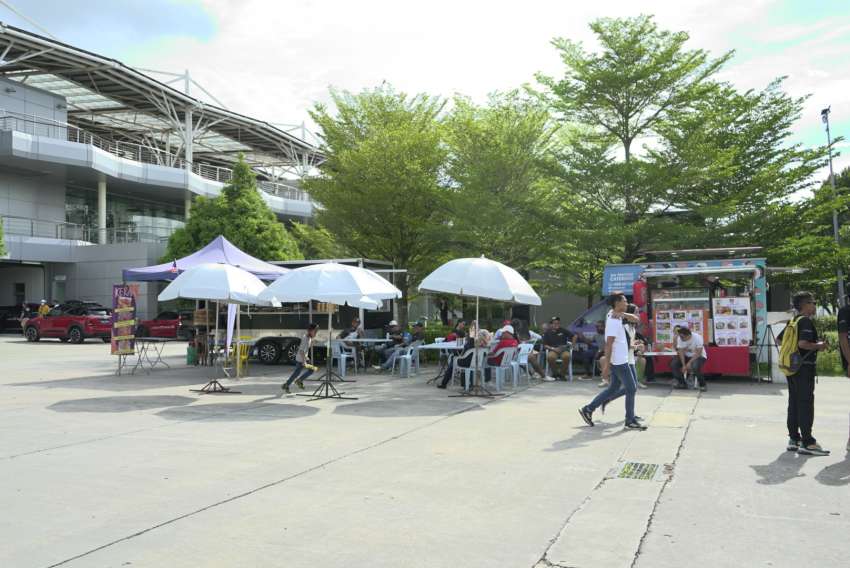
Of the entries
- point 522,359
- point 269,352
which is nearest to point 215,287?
point 522,359

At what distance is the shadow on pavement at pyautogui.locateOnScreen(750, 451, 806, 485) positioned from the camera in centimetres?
646

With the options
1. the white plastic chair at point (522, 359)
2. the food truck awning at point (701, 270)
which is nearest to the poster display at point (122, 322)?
the white plastic chair at point (522, 359)

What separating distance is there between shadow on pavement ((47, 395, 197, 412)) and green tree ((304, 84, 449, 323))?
11048 millimetres

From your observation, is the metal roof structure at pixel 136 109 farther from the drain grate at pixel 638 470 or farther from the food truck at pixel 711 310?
A: the drain grate at pixel 638 470

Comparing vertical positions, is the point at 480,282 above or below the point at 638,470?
above

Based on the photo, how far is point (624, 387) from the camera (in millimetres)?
9156

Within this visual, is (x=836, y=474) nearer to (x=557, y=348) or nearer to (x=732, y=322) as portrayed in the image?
(x=732, y=322)

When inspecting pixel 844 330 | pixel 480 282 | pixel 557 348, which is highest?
pixel 480 282

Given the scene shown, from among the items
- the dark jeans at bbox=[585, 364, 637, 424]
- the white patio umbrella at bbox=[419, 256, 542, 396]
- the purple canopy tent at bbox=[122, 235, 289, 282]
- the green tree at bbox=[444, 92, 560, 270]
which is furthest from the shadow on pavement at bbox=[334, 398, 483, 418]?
the green tree at bbox=[444, 92, 560, 270]

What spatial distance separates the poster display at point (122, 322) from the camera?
1619cm

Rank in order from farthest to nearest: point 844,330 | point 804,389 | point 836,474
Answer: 1. point 804,389
2. point 844,330
3. point 836,474

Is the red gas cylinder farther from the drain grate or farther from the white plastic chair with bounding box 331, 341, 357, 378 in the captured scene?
the drain grate

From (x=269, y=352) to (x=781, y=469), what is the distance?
48.9 feet

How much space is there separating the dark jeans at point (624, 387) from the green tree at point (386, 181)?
40.9ft
